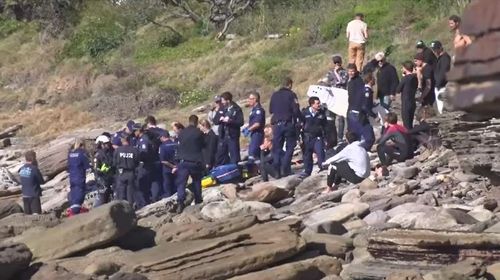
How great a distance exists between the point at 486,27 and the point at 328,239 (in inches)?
436

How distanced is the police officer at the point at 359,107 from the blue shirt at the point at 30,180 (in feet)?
17.3

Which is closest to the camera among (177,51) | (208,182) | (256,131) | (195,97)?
(256,131)

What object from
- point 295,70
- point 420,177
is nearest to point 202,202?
point 420,177

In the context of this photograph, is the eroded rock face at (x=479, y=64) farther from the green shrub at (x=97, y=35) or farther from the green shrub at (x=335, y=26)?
the green shrub at (x=97, y=35)

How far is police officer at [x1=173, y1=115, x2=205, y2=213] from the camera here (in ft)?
57.3

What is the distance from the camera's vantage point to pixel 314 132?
17938 mm

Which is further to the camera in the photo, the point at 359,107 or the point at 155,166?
the point at 155,166

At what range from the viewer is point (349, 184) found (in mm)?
17438

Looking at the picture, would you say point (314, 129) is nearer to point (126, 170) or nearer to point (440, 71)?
point (440, 71)

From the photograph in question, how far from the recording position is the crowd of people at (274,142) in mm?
17547

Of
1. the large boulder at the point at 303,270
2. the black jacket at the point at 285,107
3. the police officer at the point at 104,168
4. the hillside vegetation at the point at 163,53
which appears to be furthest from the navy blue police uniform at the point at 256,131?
the hillside vegetation at the point at 163,53

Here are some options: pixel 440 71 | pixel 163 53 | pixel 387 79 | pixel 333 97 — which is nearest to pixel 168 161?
pixel 333 97

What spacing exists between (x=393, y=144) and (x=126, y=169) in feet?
14.2

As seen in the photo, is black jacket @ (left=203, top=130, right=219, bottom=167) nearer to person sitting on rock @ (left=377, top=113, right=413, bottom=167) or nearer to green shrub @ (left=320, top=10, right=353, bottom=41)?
person sitting on rock @ (left=377, top=113, right=413, bottom=167)
